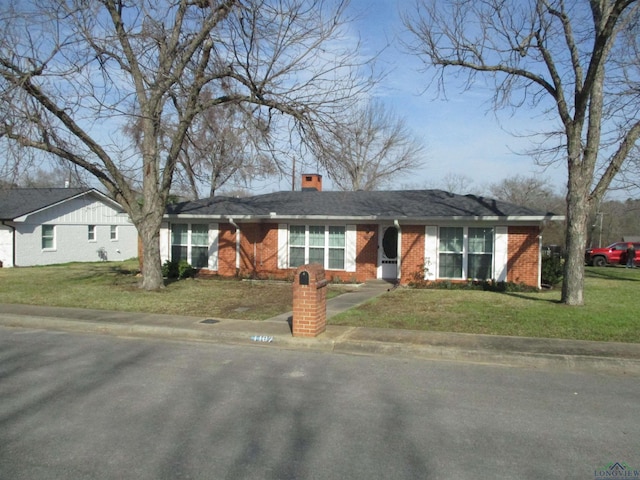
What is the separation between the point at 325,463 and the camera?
418cm

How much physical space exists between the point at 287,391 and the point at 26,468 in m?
2.83

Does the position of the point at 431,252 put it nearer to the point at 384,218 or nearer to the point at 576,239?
the point at 384,218

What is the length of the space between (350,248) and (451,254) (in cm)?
348

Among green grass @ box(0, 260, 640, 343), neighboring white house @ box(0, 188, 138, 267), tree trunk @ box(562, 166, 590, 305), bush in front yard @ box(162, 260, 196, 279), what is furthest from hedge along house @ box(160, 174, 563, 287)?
neighboring white house @ box(0, 188, 138, 267)

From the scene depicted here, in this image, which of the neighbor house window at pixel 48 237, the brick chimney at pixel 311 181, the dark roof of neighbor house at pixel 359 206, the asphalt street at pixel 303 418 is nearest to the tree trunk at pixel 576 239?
the dark roof of neighbor house at pixel 359 206

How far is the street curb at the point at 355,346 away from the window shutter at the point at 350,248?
898 cm

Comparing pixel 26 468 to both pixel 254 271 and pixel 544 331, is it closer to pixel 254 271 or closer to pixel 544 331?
pixel 544 331

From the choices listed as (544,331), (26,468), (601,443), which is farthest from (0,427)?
(544,331)

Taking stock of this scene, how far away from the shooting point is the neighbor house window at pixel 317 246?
Result: 18703mm

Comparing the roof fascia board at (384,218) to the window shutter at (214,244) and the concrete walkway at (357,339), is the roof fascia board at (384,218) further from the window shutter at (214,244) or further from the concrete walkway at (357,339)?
the concrete walkway at (357,339)

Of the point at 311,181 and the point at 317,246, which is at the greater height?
the point at 311,181

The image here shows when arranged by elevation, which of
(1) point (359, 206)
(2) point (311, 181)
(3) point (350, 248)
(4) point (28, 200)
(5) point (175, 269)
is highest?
(2) point (311, 181)

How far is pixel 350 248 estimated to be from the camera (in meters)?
18.5

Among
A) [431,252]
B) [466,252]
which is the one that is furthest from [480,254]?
[431,252]
